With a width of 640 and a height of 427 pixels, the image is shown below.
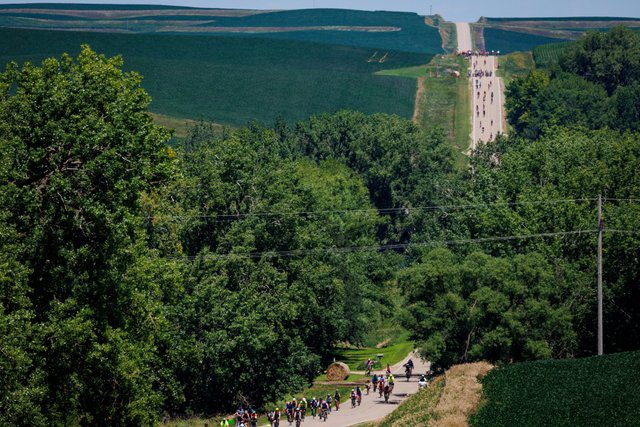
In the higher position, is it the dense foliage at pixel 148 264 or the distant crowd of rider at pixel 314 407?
the dense foliage at pixel 148 264

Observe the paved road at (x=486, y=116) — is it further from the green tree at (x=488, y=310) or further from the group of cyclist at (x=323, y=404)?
the group of cyclist at (x=323, y=404)

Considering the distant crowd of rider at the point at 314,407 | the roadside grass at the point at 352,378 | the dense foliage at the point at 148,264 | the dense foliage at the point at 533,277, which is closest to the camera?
the dense foliage at the point at 148,264

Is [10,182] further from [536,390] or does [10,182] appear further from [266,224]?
[266,224]

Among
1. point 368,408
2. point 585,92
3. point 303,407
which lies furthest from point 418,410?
point 585,92

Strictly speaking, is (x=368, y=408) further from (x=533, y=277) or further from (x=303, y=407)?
(x=533, y=277)

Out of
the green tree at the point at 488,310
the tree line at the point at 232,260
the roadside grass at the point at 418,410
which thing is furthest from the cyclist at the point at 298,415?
the green tree at the point at 488,310
